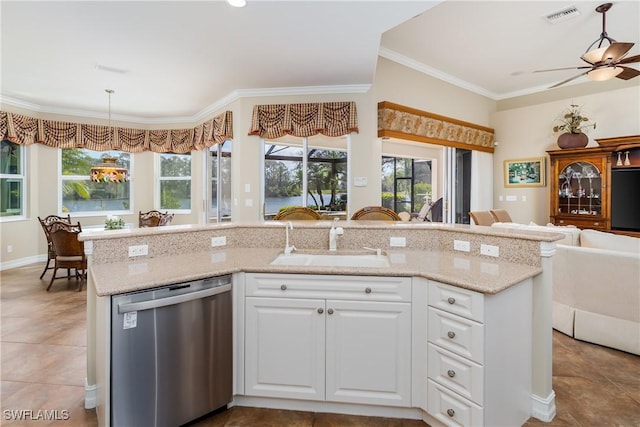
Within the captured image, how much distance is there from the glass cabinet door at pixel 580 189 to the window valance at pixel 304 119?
3966 mm

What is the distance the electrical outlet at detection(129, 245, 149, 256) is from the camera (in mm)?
2135

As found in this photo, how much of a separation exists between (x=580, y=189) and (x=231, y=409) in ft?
21.0

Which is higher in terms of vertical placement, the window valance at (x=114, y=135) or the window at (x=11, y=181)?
the window valance at (x=114, y=135)

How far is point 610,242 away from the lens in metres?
2.82

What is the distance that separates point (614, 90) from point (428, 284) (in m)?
6.37

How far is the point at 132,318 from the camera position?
5.16 feet

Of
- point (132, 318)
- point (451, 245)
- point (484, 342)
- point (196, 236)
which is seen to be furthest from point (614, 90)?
point (132, 318)

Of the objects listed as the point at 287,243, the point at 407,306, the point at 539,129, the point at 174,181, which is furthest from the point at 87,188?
the point at 539,129

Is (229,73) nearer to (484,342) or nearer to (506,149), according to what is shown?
(484,342)

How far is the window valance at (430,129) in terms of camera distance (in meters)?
4.96

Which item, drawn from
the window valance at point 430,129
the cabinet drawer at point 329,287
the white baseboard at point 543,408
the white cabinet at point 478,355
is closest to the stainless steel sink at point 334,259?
the cabinet drawer at point 329,287

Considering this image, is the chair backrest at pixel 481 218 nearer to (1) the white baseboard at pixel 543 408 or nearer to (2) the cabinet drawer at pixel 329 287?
(1) the white baseboard at pixel 543 408

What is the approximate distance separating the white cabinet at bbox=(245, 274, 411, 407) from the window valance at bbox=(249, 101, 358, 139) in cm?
333

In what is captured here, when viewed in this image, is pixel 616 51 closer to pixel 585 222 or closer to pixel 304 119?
pixel 585 222
